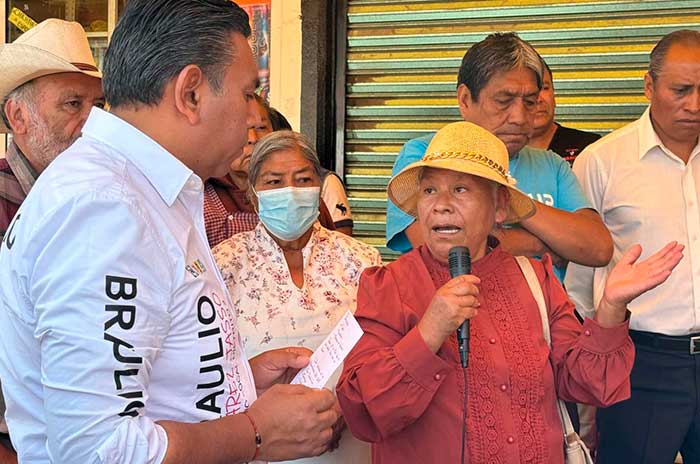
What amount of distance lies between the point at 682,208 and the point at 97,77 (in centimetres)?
249

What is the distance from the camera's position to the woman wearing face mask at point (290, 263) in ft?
10.9

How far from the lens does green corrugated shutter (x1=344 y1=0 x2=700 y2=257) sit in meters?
4.80

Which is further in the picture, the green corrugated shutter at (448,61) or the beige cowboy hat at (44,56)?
the green corrugated shutter at (448,61)

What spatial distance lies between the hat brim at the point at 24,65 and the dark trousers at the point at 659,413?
258 cm

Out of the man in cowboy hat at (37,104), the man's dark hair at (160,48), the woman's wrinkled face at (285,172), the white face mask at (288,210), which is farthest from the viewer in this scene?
the woman's wrinkled face at (285,172)

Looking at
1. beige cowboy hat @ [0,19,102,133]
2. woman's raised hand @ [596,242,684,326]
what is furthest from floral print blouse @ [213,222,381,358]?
woman's raised hand @ [596,242,684,326]

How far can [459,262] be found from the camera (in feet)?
7.66

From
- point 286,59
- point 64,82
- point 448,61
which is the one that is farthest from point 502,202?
point 286,59

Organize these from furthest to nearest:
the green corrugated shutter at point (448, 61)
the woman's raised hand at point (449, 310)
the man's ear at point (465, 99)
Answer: the green corrugated shutter at point (448, 61), the man's ear at point (465, 99), the woman's raised hand at point (449, 310)

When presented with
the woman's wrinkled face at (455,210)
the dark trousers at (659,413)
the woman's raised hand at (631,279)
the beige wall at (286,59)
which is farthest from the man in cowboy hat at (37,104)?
the dark trousers at (659,413)

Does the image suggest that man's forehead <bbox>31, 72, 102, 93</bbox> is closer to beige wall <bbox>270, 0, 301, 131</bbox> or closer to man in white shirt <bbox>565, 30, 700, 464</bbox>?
man in white shirt <bbox>565, 30, 700, 464</bbox>

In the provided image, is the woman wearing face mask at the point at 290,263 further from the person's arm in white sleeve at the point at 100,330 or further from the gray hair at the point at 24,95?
the person's arm in white sleeve at the point at 100,330

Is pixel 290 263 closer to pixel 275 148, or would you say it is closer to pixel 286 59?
pixel 275 148

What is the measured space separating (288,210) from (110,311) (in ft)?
6.72
